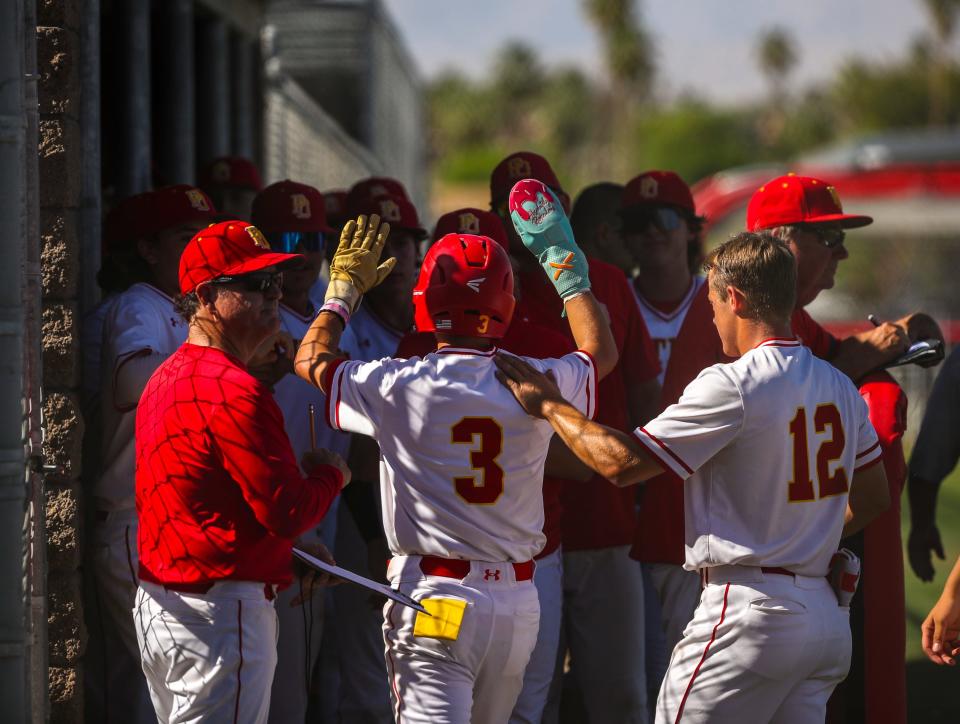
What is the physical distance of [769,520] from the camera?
11.0 feet

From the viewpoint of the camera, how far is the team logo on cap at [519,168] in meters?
5.02

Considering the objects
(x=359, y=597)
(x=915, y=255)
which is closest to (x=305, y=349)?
(x=359, y=597)

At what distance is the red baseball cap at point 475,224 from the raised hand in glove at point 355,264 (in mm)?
771

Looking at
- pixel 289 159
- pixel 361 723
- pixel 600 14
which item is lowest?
pixel 361 723

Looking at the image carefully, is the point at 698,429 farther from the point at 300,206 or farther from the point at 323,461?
the point at 300,206

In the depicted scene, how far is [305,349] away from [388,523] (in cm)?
55

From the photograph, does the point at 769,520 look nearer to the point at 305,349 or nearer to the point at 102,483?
the point at 305,349

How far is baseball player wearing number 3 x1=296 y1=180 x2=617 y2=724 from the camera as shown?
3.36 metres

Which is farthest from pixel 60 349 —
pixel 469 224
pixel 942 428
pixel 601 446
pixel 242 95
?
pixel 242 95

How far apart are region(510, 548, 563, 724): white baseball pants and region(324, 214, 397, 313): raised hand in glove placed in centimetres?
121

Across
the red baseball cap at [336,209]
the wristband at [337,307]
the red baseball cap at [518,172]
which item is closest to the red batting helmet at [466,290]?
the wristband at [337,307]

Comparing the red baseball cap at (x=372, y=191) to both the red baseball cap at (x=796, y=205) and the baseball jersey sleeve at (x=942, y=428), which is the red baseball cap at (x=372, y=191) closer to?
the red baseball cap at (x=796, y=205)

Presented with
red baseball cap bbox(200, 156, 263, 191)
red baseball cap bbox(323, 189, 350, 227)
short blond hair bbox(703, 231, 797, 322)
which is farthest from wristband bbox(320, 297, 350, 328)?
red baseball cap bbox(200, 156, 263, 191)

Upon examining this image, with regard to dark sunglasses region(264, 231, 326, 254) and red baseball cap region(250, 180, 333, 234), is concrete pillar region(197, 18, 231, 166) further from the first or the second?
dark sunglasses region(264, 231, 326, 254)
